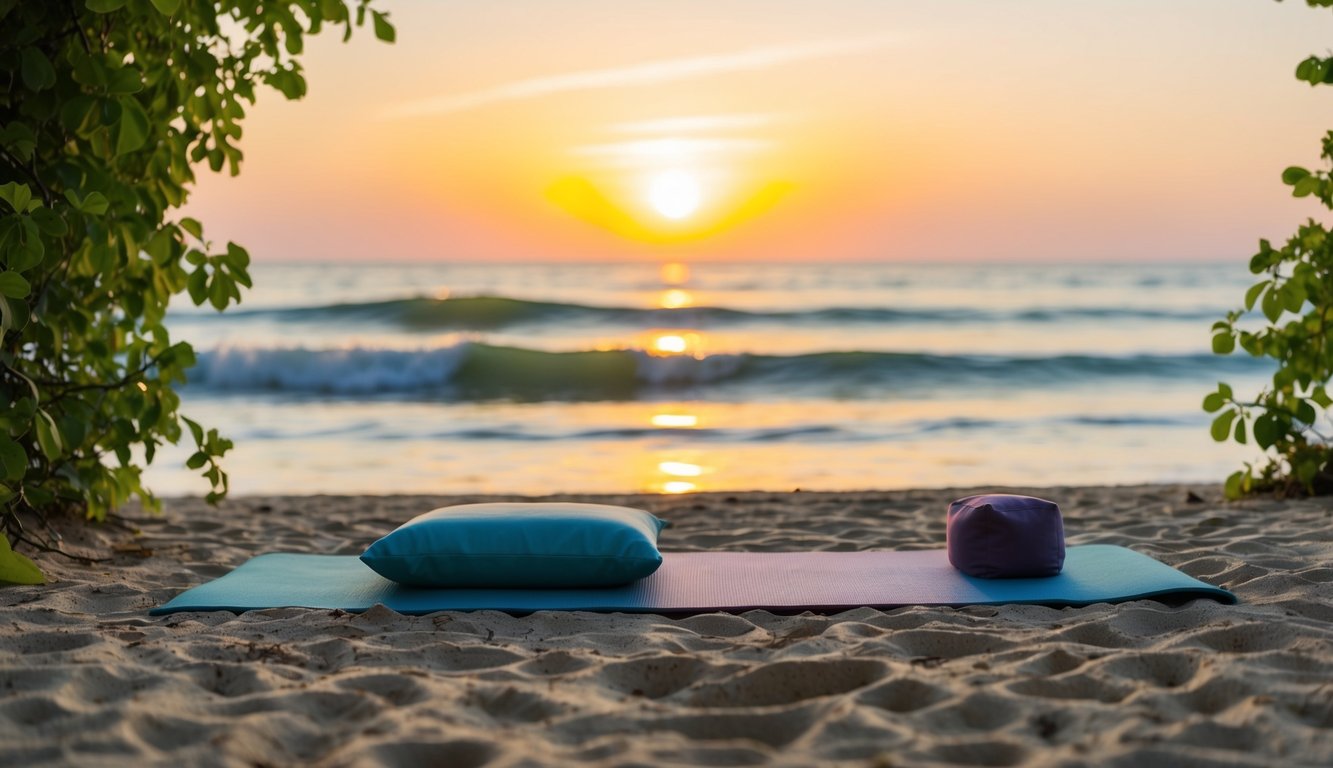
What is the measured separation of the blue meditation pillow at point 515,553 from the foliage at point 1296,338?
2179mm

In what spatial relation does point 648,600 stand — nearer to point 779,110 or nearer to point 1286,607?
point 1286,607

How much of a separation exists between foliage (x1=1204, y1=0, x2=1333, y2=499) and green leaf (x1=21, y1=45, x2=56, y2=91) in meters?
3.65

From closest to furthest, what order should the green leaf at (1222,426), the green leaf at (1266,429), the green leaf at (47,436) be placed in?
1. the green leaf at (47,436)
2. the green leaf at (1222,426)
3. the green leaf at (1266,429)

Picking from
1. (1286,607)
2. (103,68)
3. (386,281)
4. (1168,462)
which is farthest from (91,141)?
(386,281)

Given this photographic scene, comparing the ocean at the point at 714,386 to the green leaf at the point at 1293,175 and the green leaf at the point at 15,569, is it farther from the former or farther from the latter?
the green leaf at the point at 15,569

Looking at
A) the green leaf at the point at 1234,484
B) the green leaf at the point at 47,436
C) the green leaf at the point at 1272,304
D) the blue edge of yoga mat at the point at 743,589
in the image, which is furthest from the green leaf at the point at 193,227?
the green leaf at the point at 1234,484

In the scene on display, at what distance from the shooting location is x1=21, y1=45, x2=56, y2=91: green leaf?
2.96 metres

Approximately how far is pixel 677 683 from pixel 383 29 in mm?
2182

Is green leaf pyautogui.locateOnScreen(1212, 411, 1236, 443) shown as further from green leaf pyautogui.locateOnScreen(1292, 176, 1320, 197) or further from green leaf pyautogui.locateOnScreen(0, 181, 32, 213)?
green leaf pyautogui.locateOnScreen(0, 181, 32, 213)

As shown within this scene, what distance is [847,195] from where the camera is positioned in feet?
74.8

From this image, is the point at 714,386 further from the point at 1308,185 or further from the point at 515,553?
the point at 515,553

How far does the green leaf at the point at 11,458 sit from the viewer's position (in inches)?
108

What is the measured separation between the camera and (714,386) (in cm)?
1213

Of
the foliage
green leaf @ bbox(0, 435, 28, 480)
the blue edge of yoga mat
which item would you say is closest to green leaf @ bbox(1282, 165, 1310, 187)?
the foliage
